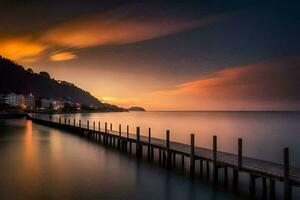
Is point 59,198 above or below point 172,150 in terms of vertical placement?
below

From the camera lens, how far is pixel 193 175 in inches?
787

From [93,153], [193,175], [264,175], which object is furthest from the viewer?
Answer: [93,153]

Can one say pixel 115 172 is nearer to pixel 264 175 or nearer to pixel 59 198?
pixel 59 198

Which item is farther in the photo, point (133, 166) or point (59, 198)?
point (133, 166)

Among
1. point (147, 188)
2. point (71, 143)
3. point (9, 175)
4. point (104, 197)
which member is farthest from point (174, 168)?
point (71, 143)

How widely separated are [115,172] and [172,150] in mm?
4254

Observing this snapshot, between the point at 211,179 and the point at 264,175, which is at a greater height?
the point at 264,175

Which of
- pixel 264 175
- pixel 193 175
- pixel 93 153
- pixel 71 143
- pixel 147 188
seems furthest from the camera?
pixel 71 143

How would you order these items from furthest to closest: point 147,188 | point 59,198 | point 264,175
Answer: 1. point 147,188
2. point 59,198
3. point 264,175

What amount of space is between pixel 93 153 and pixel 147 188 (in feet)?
43.7

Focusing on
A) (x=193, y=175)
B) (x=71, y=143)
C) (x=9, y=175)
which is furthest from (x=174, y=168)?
(x=71, y=143)

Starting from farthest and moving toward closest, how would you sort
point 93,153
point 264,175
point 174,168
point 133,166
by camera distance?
point 93,153
point 133,166
point 174,168
point 264,175

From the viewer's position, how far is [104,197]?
16.7 meters

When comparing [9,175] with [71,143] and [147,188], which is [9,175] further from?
[71,143]
